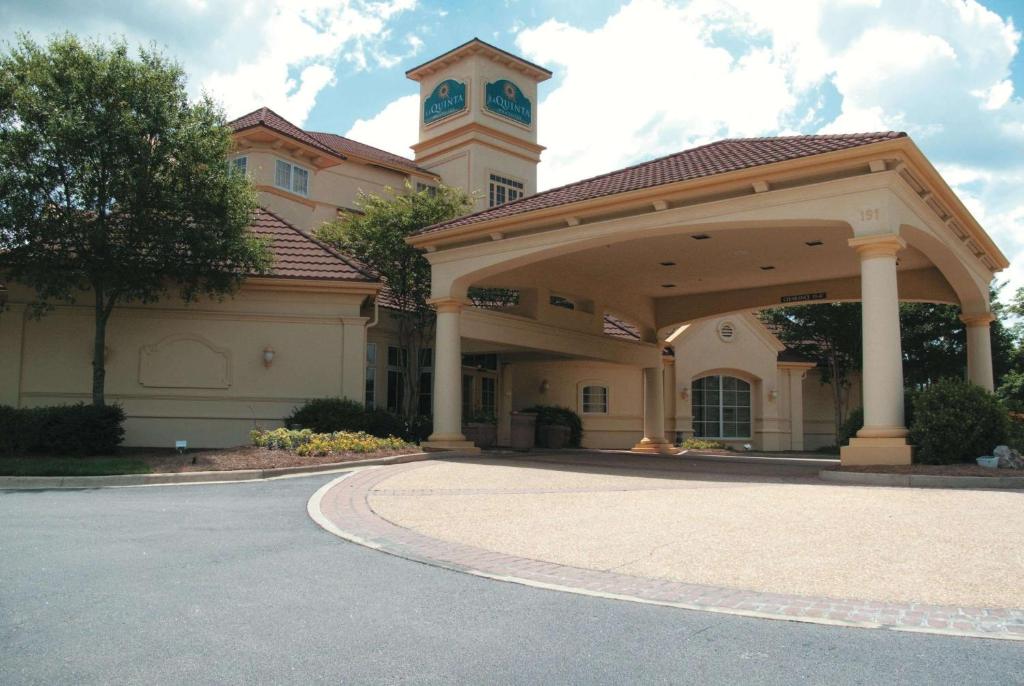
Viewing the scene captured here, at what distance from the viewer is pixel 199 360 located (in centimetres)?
1950

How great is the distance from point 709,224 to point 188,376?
39.1 ft

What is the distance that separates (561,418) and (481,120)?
14.9m

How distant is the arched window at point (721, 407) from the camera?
31.8m

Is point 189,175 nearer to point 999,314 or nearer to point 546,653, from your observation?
point 546,653

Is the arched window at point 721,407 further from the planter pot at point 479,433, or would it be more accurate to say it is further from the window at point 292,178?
the window at point 292,178

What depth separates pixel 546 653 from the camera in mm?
4672

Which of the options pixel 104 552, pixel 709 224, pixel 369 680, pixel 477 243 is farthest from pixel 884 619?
pixel 477 243

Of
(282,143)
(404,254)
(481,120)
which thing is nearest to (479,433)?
(404,254)

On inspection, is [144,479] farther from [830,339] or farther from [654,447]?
[830,339]

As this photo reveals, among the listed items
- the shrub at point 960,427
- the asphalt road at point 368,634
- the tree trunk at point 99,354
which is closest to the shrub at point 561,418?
the tree trunk at point 99,354

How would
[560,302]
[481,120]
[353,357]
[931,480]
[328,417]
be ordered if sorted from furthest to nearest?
1. [481,120]
2. [560,302]
3. [353,357]
4. [328,417]
5. [931,480]

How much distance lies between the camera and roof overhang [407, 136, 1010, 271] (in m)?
13.8

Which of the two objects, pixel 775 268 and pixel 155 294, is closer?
pixel 155 294

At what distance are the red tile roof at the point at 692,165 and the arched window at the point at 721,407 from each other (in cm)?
1425
